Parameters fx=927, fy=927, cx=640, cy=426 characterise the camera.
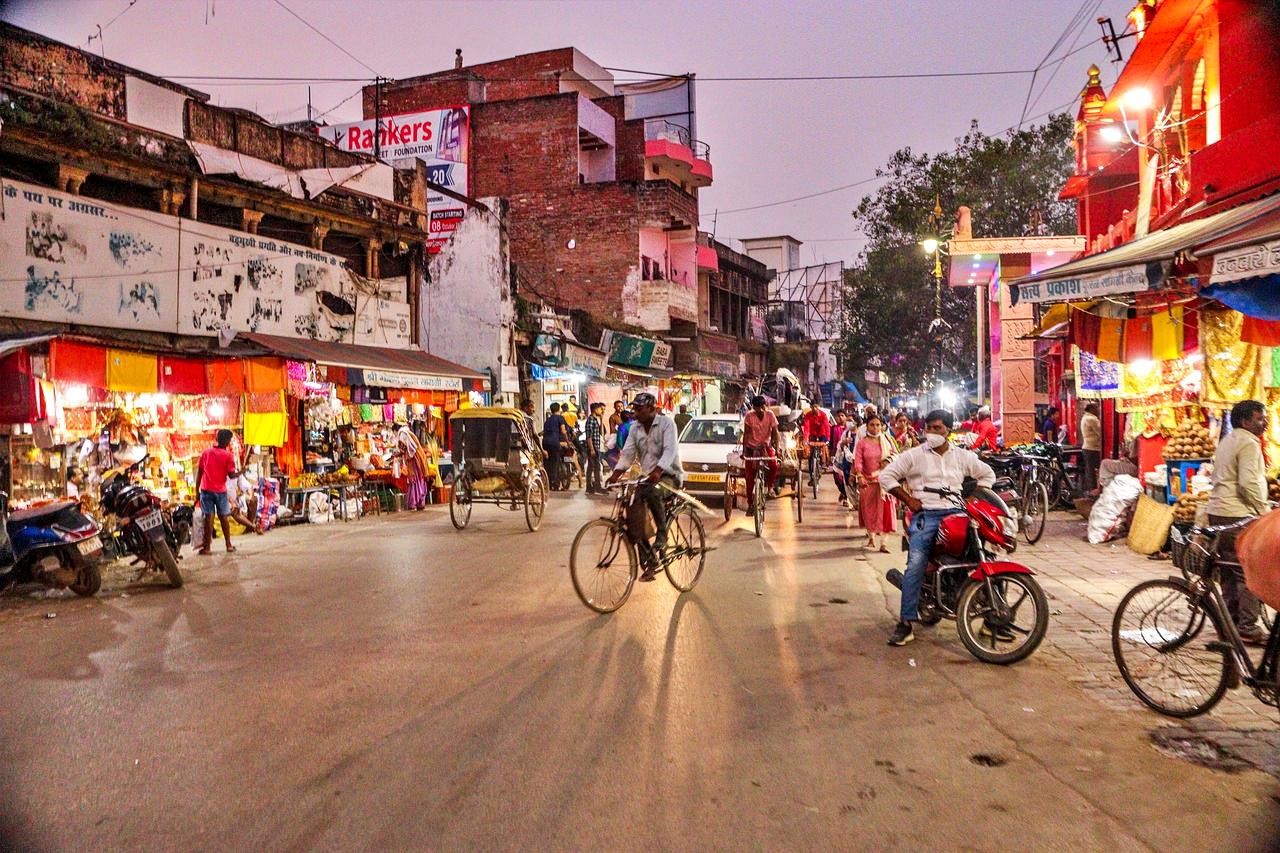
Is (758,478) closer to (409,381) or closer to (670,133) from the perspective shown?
(409,381)

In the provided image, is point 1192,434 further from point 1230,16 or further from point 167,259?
point 167,259

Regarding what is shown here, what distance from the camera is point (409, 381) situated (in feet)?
59.5

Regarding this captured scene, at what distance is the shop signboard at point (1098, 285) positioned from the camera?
28.6 feet

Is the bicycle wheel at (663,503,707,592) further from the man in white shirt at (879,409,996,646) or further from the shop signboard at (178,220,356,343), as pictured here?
the shop signboard at (178,220,356,343)

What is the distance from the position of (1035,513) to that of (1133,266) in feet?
15.9

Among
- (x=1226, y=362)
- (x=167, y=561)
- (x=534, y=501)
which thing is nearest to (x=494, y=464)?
(x=534, y=501)

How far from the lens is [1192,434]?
11.2m

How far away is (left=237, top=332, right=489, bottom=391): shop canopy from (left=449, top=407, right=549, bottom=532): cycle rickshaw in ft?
8.30

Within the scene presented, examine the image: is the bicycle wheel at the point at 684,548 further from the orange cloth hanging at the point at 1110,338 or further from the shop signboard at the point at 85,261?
the shop signboard at the point at 85,261

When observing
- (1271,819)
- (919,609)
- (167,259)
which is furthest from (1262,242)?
(167,259)

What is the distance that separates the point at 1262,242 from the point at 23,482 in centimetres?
1379

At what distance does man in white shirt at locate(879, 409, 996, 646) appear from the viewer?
266 inches

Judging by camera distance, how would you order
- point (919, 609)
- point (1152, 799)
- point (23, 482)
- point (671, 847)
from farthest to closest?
point (23, 482) < point (919, 609) < point (1152, 799) < point (671, 847)

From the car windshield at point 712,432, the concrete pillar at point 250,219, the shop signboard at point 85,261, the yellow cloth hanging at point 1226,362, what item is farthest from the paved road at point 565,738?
the concrete pillar at point 250,219
